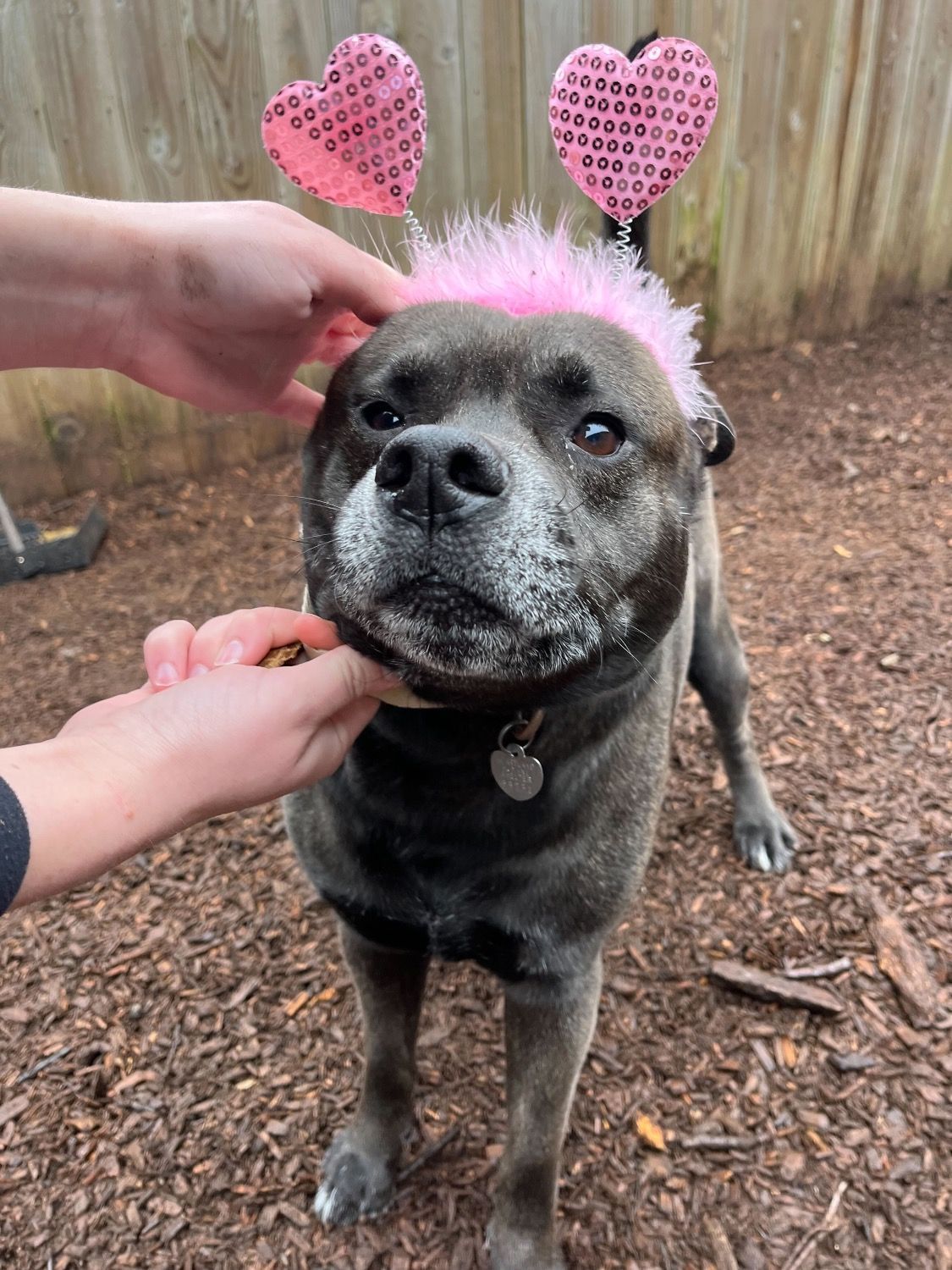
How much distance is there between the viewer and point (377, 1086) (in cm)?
206

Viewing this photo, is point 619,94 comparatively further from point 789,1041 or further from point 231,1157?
point 231,1157

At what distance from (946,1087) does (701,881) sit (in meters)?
0.79

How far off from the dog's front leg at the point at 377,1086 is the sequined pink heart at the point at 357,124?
145 centimetres

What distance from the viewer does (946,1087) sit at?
2.15m

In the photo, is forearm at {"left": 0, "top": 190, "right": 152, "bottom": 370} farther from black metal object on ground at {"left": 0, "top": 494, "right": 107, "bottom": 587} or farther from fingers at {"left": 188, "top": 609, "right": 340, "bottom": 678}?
black metal object on ground at {"left": 0, "top": 494, "right": 107, "bottom": 587}

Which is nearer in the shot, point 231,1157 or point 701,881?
point 231,1157

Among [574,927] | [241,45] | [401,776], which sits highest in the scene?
[241,45]

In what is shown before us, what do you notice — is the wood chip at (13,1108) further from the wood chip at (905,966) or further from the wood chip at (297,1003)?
the wood chip at (905,966)

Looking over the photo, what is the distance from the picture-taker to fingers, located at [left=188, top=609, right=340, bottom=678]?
150cm

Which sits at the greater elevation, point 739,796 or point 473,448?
point 473,448

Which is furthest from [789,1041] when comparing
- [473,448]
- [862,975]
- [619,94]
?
[619,94]

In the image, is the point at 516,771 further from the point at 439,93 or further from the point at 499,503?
the point at 439,93

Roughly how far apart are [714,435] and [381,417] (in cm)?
68

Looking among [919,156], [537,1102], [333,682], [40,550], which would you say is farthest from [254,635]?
[919,156]
